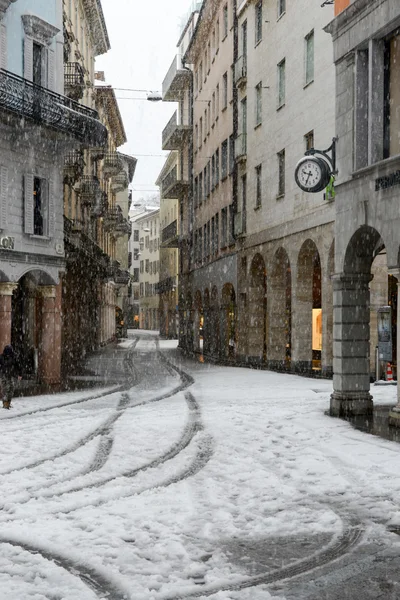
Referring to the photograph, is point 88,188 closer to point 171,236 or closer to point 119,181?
point 171,236

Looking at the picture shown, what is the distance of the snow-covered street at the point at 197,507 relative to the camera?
20.9 feet

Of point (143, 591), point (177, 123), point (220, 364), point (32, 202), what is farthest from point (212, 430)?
point (177, 123)

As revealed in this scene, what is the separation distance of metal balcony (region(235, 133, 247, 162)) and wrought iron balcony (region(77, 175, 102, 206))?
883 cm

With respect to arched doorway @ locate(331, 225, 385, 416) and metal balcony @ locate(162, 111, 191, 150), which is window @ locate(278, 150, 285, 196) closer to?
arched doorway @ locate(331, 225, 385, 416)

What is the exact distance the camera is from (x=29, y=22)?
25.5m

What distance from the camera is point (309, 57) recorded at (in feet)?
96.3

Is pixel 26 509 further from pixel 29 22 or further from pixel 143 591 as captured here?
pixel 29 22

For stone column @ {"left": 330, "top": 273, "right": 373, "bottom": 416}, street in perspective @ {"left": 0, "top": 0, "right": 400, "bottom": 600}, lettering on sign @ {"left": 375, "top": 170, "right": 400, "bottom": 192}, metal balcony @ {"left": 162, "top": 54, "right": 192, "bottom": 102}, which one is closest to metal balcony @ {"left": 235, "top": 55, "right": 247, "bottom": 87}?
street in perspective @ {"left": 0, "top": 0, "right": 400, "bottom": 600}

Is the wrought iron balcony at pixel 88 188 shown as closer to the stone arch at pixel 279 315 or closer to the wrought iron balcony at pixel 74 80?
the wrought iron balcony at pixel 74 80

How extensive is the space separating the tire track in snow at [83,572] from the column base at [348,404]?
9.89 metres

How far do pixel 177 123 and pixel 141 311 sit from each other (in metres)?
64.5

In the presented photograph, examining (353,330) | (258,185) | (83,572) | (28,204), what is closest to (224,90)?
(258,185)

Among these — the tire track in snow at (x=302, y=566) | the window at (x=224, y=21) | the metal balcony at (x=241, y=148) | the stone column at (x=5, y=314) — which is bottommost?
the tire track in snow at (x=302, y=566)

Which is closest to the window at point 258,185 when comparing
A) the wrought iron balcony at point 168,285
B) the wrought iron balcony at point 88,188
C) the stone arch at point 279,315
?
the stone arch at point 279,315
